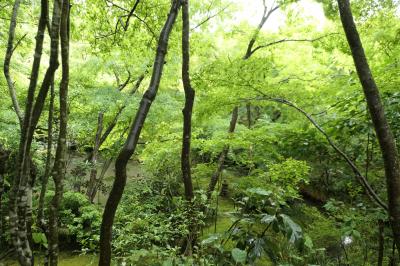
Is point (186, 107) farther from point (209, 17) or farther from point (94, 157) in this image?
point (94, 157)

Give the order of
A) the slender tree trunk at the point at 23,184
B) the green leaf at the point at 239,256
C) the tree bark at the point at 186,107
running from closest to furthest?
1. the green leaf at the point at 239,256
2. the slender tree trunk at the point at 23,184
3. the tree bark at the point at 186,107

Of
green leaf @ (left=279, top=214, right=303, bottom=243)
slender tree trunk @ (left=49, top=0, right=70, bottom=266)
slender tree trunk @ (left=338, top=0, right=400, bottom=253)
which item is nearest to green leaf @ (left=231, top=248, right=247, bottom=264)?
green leaf @ (left=279, top=214, right=303, bottom=243)

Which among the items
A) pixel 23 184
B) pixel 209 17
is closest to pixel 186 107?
pixel 23 184

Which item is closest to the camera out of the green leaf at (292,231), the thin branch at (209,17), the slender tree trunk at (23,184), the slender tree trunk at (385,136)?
the green leaf at (292,231)

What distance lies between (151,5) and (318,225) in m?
4.73

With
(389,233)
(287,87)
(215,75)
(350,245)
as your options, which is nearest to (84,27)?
(215,75)

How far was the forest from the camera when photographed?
8.04 ft

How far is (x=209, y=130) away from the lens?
9922 mm

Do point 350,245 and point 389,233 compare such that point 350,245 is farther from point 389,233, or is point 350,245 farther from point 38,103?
point 38,103

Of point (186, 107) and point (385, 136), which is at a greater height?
point (186, 107)

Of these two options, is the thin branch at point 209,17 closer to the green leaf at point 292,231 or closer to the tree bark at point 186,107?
the tree bark at point 186,107

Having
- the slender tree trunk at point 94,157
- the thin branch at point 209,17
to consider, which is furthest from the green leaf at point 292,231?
the slender tree trunk at point 94,157

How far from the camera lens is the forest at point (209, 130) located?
2449mm

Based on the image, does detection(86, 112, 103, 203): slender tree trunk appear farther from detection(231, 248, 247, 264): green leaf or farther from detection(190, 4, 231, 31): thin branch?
detection(231, 248, 247, 264): green leaf
